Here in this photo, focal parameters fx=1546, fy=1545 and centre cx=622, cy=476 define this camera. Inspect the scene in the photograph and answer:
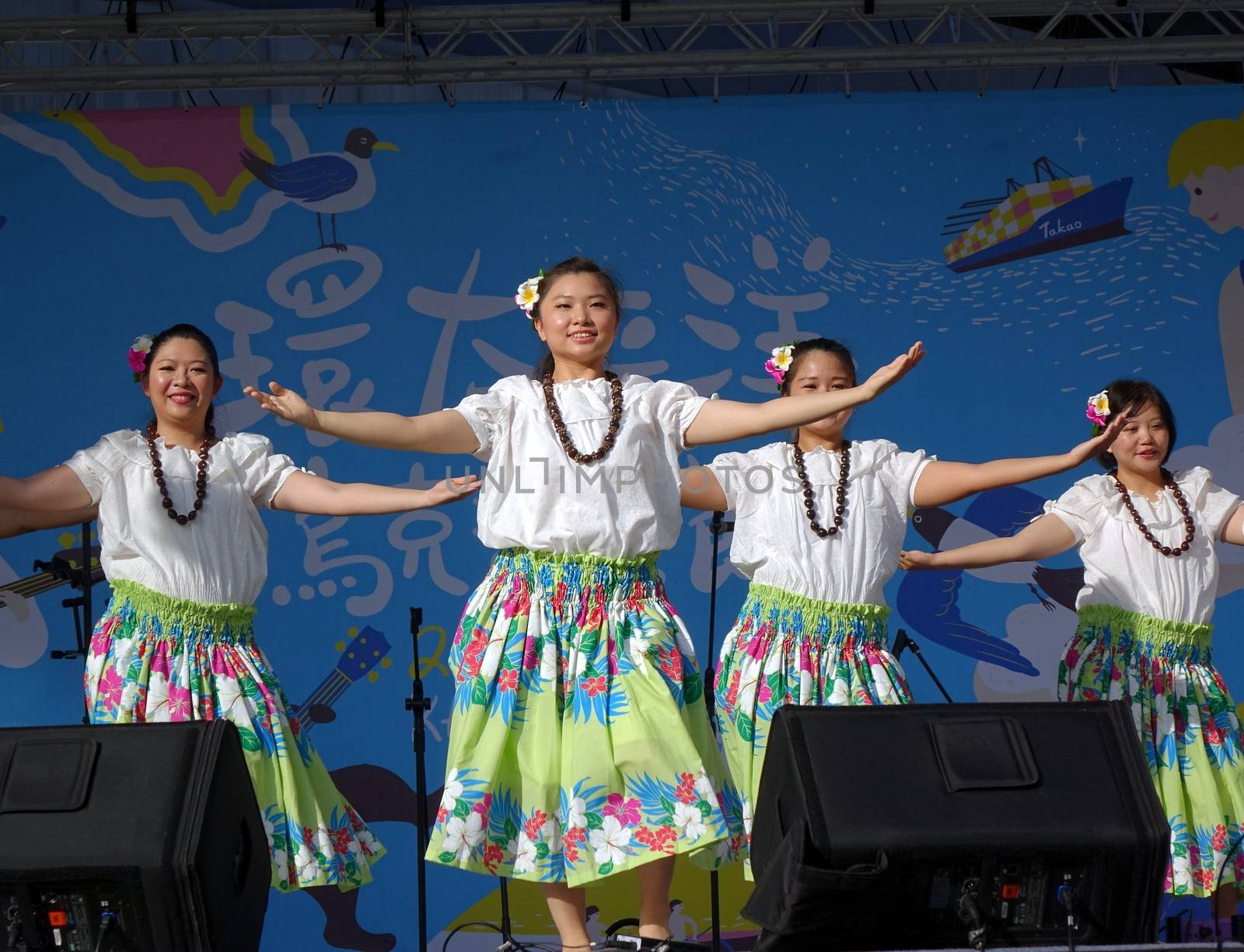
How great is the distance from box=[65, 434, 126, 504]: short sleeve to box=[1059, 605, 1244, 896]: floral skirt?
8.95 ft

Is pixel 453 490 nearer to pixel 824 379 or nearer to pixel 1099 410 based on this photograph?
pixel 824 379

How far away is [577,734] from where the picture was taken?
327 cm

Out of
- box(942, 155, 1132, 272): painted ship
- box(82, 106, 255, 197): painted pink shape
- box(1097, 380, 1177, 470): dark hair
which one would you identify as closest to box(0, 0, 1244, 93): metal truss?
box(82, 106, 255, 197): painted pink shape

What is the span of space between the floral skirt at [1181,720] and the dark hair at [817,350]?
1.10 metres

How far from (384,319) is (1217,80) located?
3537 mm

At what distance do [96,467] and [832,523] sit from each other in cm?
192

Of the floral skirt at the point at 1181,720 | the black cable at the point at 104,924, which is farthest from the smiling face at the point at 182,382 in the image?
the floral skirt at the point at 1181,720

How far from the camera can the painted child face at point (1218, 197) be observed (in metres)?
5.50

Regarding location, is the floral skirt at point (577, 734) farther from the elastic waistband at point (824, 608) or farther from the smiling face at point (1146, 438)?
the smiling face at point (1146, 438)

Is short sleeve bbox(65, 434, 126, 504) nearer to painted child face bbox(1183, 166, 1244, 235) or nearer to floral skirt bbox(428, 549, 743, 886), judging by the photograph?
floral skirt bbox(428, 549, 743, 886)

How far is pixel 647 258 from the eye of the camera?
5.45 metres

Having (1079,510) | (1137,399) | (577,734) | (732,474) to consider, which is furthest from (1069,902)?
(1137,399)

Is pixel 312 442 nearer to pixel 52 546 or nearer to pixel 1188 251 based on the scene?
pixel 52 546

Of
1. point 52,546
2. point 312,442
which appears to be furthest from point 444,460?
point 52,546
